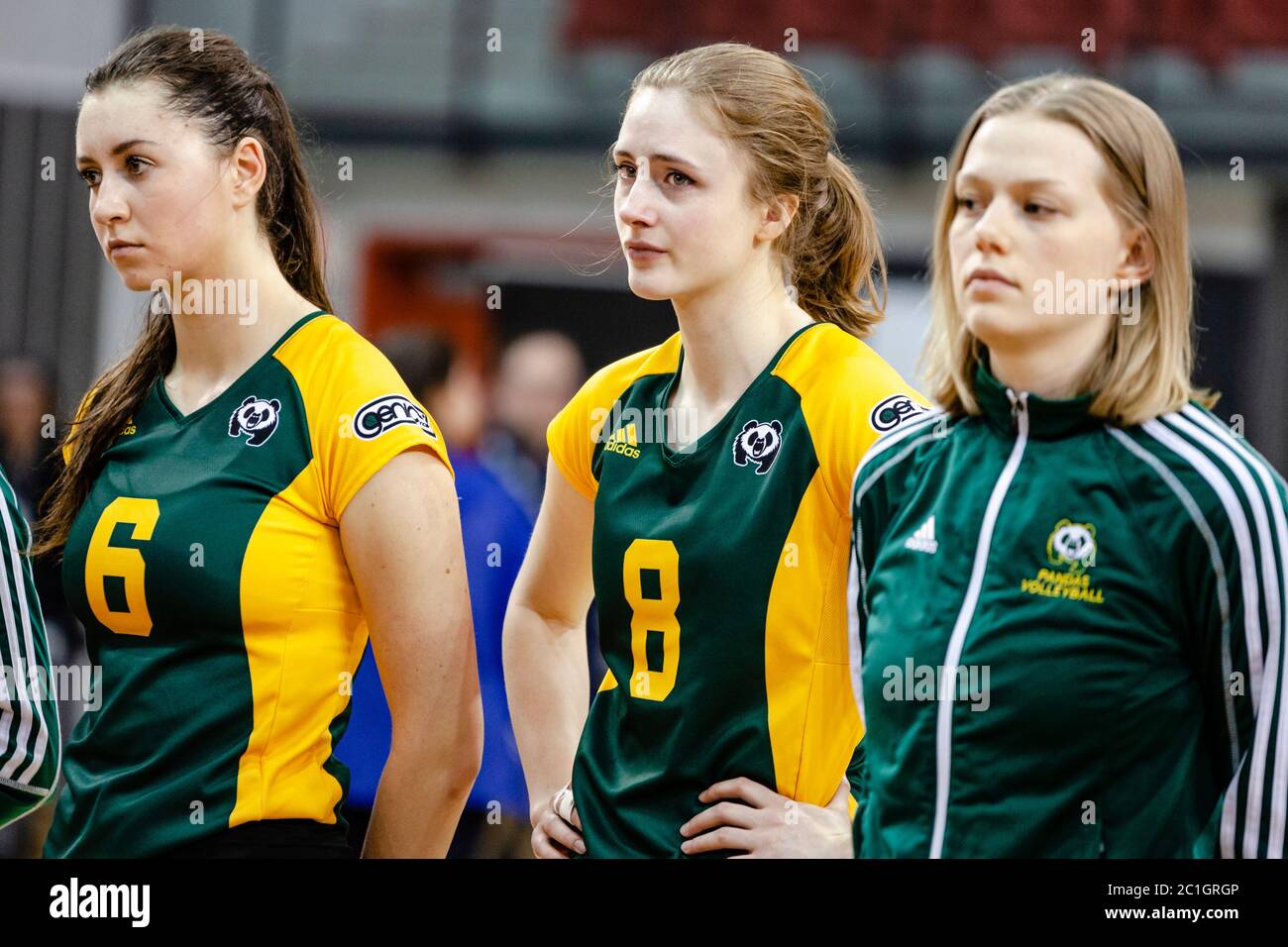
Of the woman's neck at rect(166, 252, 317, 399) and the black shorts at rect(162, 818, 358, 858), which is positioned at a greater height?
the woman's neck at rect(166, 252, 317, 399)

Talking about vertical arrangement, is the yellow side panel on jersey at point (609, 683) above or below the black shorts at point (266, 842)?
above

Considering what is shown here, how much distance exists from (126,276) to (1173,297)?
1.47 metres

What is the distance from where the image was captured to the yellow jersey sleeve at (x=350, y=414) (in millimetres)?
2225

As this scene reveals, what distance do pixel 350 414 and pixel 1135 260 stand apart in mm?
1079

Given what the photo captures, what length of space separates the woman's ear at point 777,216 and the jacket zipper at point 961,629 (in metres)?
0.54

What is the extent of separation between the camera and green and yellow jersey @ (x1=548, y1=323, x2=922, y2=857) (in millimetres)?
2152

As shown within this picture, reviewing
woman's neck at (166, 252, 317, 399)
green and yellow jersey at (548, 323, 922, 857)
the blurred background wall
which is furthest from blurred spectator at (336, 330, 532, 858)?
the blurred background wall

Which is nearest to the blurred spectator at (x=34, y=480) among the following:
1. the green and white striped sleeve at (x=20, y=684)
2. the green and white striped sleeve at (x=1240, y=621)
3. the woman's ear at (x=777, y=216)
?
the green and white striped sleeve at (x=20, y=684)

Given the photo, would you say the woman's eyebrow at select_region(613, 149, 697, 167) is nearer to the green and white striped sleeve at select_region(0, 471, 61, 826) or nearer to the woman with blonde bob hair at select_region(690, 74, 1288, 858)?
the woman with blonde bob hair at select_region(690, 74, 1288, 858)

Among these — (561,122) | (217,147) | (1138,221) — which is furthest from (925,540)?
(561,122)

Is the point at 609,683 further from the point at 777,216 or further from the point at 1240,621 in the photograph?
the point at 1240,621

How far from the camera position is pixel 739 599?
2154mm

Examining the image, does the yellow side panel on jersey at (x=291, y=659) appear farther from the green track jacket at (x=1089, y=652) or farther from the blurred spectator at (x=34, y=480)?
the blurred spectator at (x=34, y=480)
